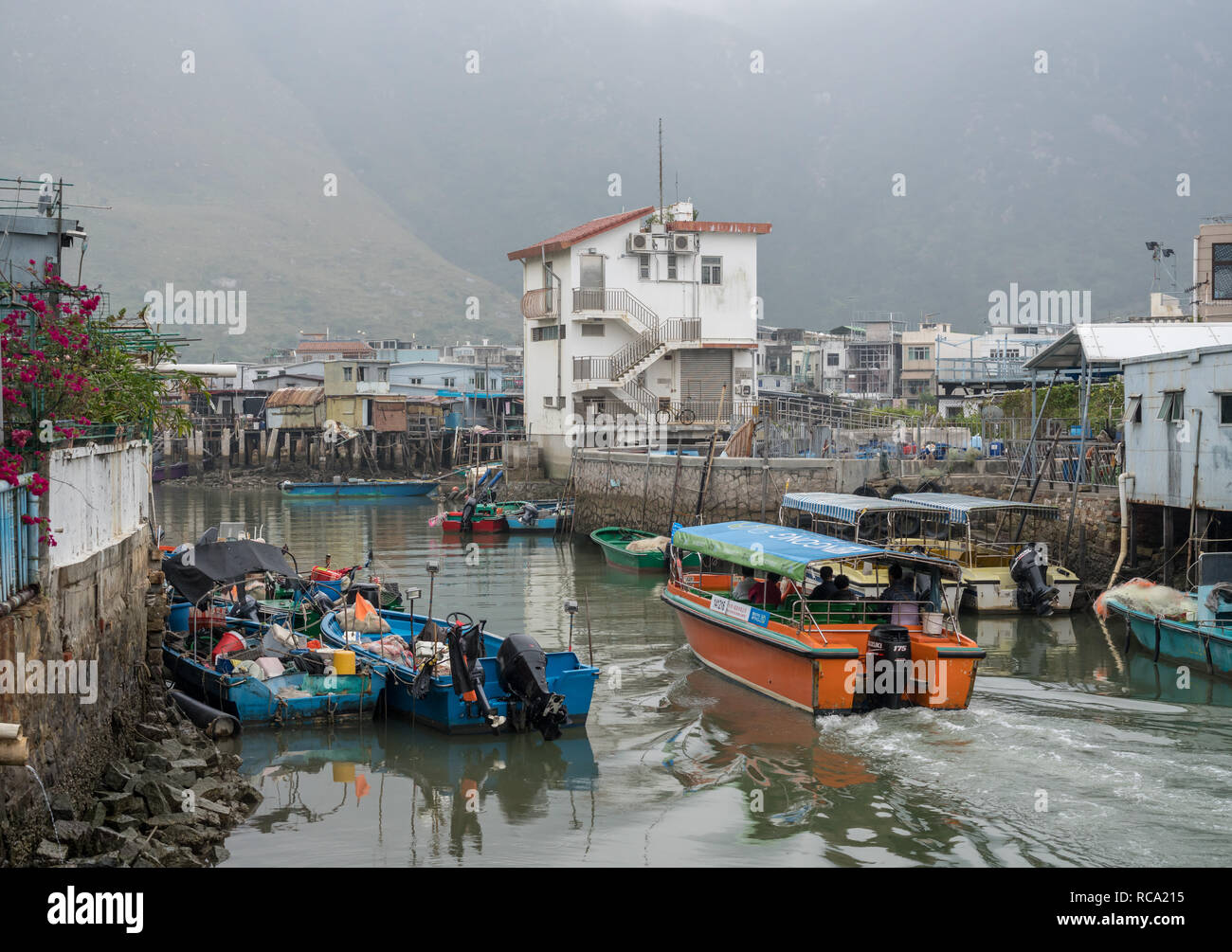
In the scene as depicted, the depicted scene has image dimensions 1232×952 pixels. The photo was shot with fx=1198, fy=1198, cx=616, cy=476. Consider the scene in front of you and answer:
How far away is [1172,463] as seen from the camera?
23562 millimetres

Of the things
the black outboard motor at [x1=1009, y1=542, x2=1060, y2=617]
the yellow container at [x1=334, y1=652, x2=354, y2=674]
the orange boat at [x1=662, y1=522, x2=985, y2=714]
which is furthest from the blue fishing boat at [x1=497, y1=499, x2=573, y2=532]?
the yellow container at [x1=334, y1=652, x2=354, y2=674]

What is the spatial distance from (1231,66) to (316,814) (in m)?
220

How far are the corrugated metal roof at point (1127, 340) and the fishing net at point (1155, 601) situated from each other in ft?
23.2

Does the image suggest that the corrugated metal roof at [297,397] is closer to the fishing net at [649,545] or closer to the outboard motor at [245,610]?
the fishing net at [649,545]

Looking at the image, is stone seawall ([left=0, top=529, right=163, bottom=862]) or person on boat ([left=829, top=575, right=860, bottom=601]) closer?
stone seawall ([left=0, top=529, right=163, bottom=862])

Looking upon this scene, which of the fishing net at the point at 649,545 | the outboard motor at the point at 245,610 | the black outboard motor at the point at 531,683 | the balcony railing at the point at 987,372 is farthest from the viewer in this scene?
the balcony railing at the point at 987,372

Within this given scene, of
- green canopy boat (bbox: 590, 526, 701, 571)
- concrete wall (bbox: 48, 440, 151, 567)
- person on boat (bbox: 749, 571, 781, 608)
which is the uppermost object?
concrete wall (bbox: 48, 440, 151, 567)

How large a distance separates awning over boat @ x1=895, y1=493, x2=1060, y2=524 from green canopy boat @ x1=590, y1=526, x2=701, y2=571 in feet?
25.5

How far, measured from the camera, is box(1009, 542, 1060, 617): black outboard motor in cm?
2505

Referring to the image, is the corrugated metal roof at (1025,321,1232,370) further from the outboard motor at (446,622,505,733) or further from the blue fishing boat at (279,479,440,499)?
the blue fishing boat at (279,479,440,499)

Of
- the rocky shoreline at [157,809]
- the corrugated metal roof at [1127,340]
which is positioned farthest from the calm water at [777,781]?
the corrugated metal roof at [1127,340]

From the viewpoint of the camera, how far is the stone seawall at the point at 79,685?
32.3ft

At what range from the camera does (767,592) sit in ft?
64.3
